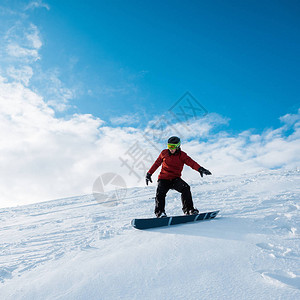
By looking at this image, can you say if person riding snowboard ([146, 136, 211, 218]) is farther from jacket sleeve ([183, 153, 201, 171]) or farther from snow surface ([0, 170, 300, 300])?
snow surface ([0, 170, 300, 300])

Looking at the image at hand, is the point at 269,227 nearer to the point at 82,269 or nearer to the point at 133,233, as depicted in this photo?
the point at 133,233

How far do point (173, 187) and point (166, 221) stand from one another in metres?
1.01

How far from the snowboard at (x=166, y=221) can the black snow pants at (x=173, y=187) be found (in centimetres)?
34

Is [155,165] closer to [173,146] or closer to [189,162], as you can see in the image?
[173,146]

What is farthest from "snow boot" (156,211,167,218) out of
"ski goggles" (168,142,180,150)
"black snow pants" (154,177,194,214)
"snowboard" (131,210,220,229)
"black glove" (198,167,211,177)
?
"ski goggles" (168,142,180,150)

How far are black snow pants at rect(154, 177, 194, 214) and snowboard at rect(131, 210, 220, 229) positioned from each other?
34cm

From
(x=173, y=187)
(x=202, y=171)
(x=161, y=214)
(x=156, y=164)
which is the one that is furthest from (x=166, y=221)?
(x=156, y=164)

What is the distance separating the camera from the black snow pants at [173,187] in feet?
14.0

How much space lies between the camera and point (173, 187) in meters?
4.60

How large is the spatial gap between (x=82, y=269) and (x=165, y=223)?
1.75 meters

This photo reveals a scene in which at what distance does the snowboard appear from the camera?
352 cm

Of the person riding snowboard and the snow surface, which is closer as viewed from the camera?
the snow surface

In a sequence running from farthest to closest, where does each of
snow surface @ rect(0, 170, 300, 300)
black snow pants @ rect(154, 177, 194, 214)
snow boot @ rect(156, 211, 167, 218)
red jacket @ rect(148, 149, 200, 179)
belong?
red jacket @ rect(148, 149, 200, 179) < black snow pants @ rect(154, 177, 194, 214) < snow boot @ rect(156, 211, 167, 218) < snow surface @ rect(0, 170, 300, 300)

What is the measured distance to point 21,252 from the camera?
129 inches
